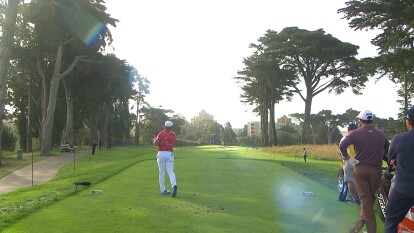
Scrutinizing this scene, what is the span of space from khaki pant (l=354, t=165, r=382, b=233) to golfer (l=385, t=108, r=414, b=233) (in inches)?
49.5

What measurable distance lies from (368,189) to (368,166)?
373 millimetres

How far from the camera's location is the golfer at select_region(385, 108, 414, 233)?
5426 mm

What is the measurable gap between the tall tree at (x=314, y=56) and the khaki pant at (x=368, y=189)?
156ft

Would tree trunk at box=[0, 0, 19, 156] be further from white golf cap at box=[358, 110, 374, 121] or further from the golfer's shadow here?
white golf cap at box=[358, 110, 374, 121]

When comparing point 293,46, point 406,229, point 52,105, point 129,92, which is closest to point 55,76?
point 52,105

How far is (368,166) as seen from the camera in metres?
6.99

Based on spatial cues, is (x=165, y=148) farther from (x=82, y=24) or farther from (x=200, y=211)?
(x=82, y=24)

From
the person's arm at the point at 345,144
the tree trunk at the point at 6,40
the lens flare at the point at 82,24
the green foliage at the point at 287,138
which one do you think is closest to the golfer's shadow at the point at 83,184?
the person's arm at the point at 345,144

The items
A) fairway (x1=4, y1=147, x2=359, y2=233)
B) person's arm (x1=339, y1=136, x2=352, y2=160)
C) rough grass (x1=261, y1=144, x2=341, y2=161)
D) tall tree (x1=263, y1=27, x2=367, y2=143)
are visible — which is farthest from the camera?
tall tree (x1=263, y1=27, x2=367, y2=143)

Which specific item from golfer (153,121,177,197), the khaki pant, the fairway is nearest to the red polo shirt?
golfer (153,121,177,197)

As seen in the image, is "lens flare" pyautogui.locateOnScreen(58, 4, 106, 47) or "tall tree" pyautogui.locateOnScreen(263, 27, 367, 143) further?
"tall tree" pyautogui.locateOnScreen(263, 27, 367, 143)

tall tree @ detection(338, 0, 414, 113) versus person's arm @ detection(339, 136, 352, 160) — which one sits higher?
tall tree @ detection(338, 0, 414, 113)

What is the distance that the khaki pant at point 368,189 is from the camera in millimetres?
6898

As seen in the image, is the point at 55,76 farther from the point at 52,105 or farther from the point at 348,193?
the point at 348,193
